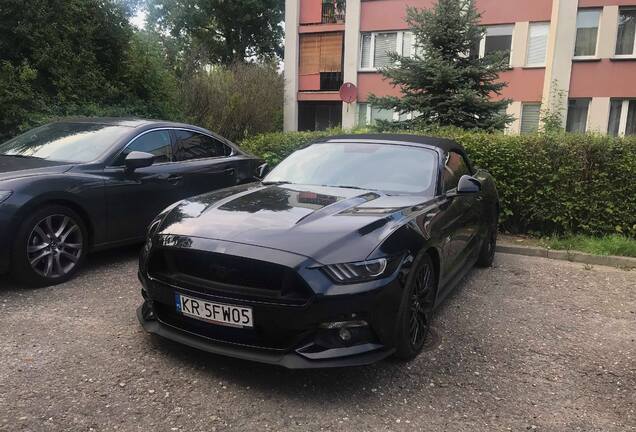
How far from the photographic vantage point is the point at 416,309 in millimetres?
3371

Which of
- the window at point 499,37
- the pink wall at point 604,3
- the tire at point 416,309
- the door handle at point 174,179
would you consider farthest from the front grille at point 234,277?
the pink wall at point 604,3

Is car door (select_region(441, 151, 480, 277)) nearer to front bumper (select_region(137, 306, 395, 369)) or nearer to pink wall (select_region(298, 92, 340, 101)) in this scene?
front bumper (select_region(137, 306, 395, 369))

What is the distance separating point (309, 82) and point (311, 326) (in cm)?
2237

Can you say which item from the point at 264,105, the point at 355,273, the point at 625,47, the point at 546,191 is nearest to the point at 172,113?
the point at 264,105

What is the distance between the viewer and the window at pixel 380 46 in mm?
21391

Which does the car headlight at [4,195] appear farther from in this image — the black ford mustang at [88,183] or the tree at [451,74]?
the tree at [451,74]

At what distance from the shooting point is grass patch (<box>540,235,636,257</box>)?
250 inches

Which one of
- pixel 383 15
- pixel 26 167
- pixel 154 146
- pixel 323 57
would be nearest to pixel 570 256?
pixel 154 146

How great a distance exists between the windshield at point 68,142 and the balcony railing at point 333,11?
1935cm

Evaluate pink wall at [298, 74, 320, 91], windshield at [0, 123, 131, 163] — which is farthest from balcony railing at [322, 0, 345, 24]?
windshield at [0, 123, 131, 163]

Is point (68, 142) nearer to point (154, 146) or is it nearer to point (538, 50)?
point (154, 146)

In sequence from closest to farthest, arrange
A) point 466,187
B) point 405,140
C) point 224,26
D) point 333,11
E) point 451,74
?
point 466,187, point 405,140, point 451,74, point 333,11, point 224,26

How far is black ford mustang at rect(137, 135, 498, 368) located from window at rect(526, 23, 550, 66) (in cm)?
1800

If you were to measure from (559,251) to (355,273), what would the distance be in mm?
4635
